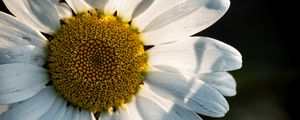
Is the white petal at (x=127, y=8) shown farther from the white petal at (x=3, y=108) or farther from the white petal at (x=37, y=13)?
the white petal at (x=3, y=108)

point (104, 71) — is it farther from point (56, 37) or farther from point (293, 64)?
point (293, 64)

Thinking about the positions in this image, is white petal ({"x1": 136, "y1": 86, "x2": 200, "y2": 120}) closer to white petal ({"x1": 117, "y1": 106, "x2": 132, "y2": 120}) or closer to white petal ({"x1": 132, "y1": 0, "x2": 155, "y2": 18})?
white petal ({"x1": 117, "y1": 106, "x2": 132, "y2": 120})

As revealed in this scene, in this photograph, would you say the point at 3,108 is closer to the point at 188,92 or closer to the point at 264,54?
the point at 188,92

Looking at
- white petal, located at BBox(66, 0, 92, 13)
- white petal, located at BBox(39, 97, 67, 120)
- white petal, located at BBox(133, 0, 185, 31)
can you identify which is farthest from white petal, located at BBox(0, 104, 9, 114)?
white petal, located at BBox(133, 0, 185, 31)

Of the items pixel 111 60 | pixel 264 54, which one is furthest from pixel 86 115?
pixel 264 54

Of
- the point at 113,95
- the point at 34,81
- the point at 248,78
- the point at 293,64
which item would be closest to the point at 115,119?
the point at 113,95

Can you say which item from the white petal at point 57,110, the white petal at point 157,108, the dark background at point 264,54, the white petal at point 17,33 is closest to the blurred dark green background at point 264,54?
the dark background at point 264,54
